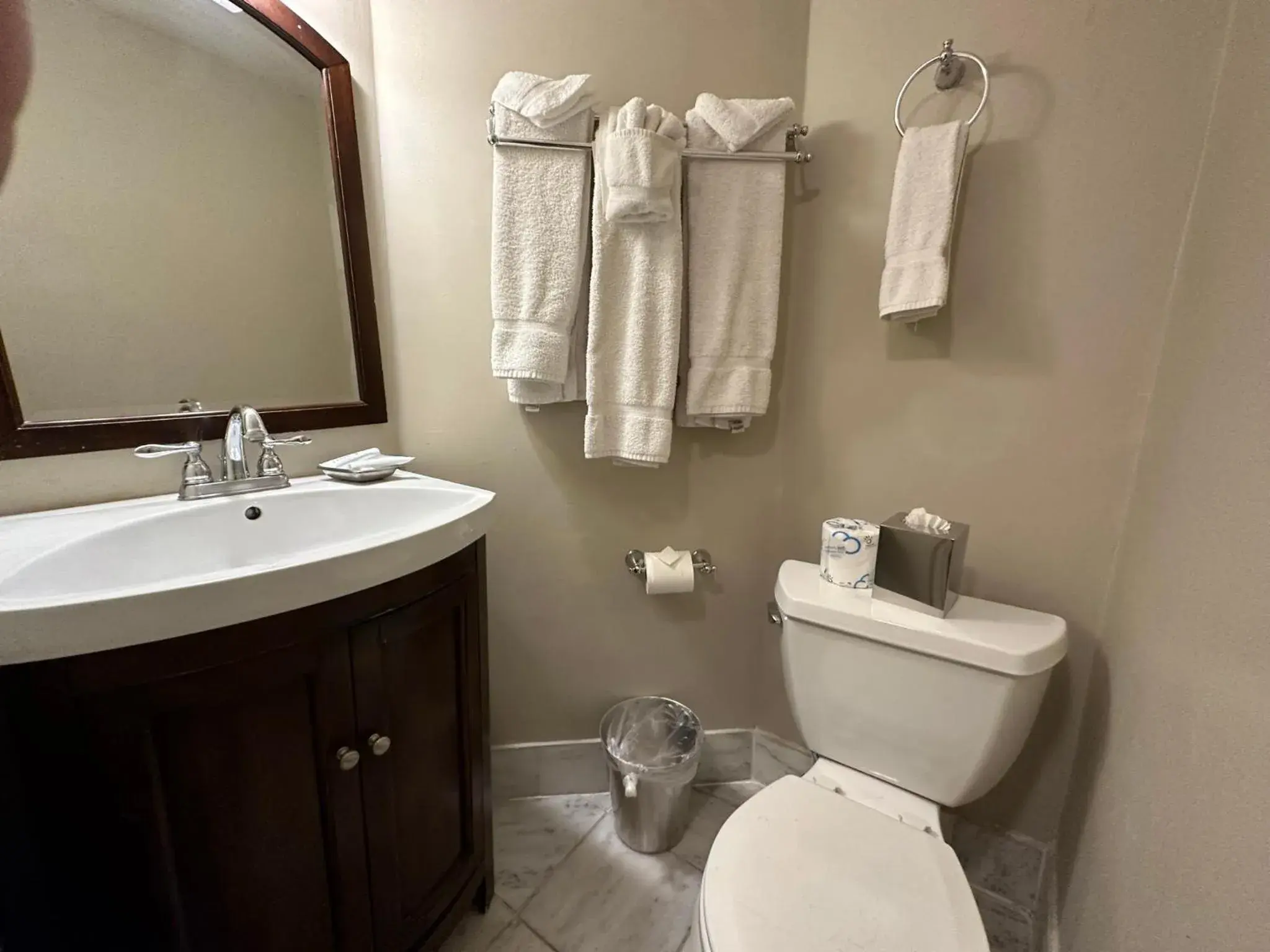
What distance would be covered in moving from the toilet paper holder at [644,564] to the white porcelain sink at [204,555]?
47 cm

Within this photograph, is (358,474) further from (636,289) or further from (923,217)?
(923,217)

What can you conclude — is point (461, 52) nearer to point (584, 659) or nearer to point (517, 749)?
point (584, 659)

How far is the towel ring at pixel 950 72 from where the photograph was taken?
3.06 ft

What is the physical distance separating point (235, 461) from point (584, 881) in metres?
1.24

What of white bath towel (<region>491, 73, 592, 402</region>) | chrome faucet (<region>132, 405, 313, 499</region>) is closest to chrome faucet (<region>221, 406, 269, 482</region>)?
chrome faucet (<region>132, 405, 313, 499</region>)

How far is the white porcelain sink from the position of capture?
1.77 feet

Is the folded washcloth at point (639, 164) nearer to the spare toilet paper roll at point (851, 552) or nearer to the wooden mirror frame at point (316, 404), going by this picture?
the wooden mirror frame at point (316, 404)

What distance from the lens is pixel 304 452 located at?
1.16 meters

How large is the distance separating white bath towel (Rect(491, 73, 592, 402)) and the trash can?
95 centimetres

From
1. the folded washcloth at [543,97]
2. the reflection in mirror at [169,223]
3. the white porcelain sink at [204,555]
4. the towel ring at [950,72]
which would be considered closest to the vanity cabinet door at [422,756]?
the white porcelain sink at [204,555]

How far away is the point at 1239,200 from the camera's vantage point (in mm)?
696

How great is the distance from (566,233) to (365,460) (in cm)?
65

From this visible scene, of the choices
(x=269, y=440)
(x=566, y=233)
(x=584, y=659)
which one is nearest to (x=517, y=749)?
(x=584, y=659)

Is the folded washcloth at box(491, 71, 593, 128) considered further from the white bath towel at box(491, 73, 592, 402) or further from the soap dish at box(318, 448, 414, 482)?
the soap dish at box(318, 448, 414, 482)
